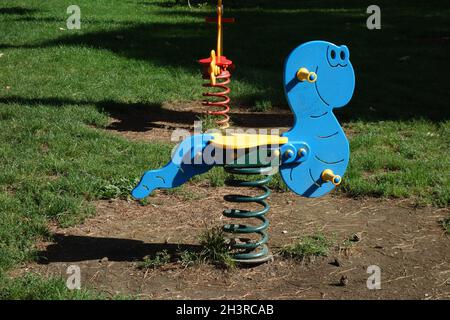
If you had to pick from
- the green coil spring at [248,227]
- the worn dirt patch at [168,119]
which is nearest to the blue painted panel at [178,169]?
the green coil spring at [248,227]

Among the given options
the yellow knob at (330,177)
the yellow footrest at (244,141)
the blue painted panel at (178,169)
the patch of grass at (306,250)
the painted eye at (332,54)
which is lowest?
the patch of grass at (306,250)

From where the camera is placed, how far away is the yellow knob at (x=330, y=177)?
450cm

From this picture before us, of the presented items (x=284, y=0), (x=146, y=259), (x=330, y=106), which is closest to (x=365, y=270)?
(x=330, y=106)

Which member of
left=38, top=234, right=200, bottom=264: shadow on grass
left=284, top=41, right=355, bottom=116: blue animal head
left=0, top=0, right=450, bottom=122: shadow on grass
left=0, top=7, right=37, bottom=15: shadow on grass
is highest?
left=284, top=41, right=355, bottom=116: blue animal head

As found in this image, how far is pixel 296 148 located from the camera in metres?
4.46

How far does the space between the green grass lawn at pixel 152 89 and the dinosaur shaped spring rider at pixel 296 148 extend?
1195mm

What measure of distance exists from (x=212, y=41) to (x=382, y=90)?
354cm

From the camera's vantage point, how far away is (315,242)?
15.8ft

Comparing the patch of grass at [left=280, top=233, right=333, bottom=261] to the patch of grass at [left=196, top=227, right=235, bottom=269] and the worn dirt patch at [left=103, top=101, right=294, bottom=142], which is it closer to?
the patch of grass at [left=196, top=227, right=235, bottom=269]

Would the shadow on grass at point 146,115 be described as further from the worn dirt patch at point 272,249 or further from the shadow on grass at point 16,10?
the shadow on grass at point 16,10

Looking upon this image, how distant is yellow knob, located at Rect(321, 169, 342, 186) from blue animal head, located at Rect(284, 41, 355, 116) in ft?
1.23

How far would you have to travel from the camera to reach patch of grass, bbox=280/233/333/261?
463cm

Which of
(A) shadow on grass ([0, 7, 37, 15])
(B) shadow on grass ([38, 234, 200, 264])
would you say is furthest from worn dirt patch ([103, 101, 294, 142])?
(A) shadow on grass ([0, 7, 37, 15])

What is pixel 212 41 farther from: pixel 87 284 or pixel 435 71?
pixel 87 284
